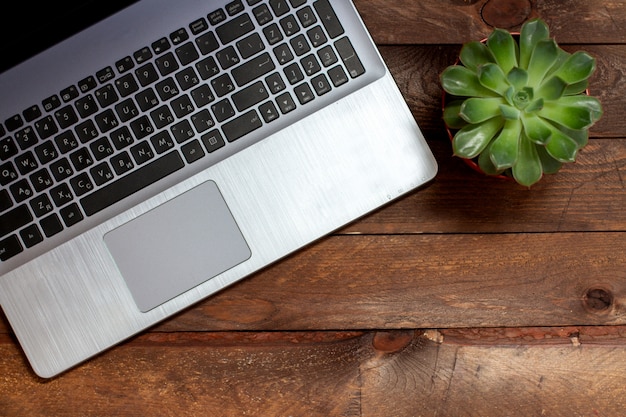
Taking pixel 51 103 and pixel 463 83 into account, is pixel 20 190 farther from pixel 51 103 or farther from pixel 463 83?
pixel 463 83

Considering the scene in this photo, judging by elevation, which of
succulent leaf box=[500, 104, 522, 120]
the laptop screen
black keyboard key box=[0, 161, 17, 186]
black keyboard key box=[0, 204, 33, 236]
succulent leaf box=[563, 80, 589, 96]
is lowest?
succulent leaf box=[563, 80, 589, 96]

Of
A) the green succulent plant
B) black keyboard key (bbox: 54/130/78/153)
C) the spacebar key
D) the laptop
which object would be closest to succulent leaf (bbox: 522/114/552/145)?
the green succulent plant

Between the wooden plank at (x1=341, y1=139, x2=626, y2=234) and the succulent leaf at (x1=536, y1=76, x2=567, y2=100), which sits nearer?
the succulent leaf at (x1=536, y1=76, x2=567, y2=100)

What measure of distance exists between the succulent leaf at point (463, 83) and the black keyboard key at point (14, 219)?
1.41ft

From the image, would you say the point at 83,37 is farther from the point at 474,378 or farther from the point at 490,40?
the point at 474,378

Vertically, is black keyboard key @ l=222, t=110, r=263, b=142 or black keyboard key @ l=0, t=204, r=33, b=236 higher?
black keyboard key @ l=0, t=204, r=33, b=236

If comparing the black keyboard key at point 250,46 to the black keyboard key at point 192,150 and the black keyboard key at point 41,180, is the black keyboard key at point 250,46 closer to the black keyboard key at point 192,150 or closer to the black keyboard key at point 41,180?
the black keyboard key at point 192,150

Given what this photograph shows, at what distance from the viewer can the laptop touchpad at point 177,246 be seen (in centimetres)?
69

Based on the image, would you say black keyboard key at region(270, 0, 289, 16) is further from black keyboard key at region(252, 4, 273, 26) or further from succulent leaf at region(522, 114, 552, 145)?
succulent leaf at region(522, 114, 552, 145)

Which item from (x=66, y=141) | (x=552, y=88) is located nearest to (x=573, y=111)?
(x=552, y=88)

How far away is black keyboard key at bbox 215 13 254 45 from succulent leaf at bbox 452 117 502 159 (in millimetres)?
239

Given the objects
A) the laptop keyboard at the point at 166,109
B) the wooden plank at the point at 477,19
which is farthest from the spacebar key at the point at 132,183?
the wooden plank at the point at 477,19

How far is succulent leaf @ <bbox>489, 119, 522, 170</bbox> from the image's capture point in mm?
606

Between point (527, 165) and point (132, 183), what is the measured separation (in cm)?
38
